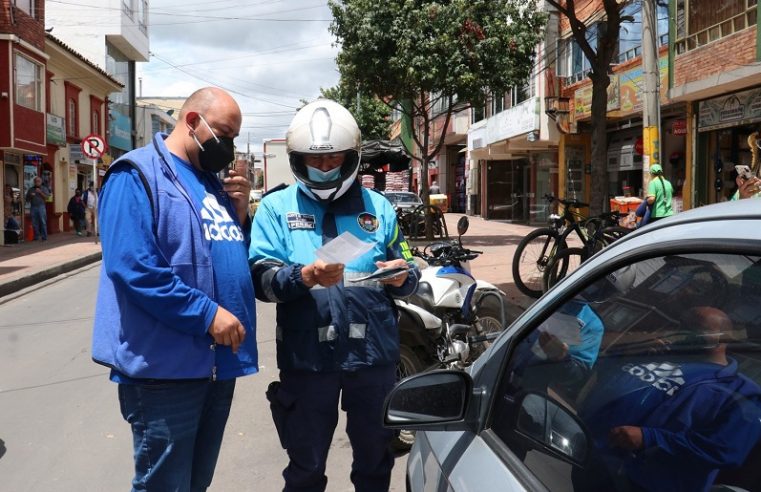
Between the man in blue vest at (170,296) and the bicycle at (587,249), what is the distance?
5.94 meters

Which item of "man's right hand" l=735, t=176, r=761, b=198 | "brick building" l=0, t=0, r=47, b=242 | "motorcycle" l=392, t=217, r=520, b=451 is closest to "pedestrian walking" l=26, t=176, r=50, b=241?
"brick building" l=0, t=0, r=47, b=242

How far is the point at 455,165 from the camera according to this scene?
133 feet

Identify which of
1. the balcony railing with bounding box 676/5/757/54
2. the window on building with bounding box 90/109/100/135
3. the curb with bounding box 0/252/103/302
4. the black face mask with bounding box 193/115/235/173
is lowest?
the curb with bounding box 0/252/103/302

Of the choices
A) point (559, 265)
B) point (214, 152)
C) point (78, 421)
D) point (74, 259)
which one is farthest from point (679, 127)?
point (214, 152)

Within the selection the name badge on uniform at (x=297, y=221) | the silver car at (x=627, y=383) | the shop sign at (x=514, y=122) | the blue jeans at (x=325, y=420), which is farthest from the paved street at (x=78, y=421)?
the shop sign at (x=514, y=122)

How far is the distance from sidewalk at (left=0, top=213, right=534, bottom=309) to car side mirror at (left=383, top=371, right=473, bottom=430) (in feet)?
19.9

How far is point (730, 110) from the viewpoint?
14352 mm

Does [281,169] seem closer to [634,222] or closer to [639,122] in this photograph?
[639,122]

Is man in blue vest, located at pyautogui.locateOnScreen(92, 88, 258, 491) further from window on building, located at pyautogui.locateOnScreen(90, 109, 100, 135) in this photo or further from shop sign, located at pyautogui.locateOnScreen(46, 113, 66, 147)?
window on building, located at pyautogui.locateOnScreen(90, 109, 100, 135)

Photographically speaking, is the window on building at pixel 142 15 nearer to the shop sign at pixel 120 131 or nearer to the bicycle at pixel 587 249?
the shop sign at pixel 120 131

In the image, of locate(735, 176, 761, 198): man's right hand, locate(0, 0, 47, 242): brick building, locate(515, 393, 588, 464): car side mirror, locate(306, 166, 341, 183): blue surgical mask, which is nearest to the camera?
locate(515, 393, 588, 464): car side mirror

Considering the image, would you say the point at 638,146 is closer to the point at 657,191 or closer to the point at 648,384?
the point at 657,191

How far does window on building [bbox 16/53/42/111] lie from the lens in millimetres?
20141

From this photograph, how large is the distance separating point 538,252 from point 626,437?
6958 millimetres
